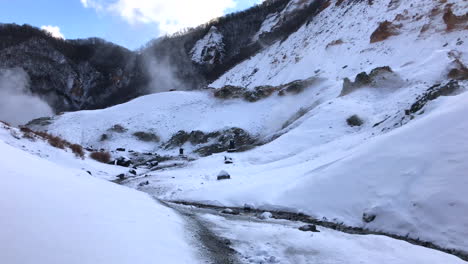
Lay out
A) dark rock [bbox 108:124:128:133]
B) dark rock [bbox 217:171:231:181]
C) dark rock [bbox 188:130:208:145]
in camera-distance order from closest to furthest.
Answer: dark rock [bbox 217:171:231:181] < dark rock [bbox 188:130:208:145] < dark rock [bbox 108:124:128:133]

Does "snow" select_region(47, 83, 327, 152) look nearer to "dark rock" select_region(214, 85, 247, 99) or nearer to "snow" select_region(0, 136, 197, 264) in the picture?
"dark rock" select_region(214, 85, 247, 99)

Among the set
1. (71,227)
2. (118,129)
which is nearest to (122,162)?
(118,129)

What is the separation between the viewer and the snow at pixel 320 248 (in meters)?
6.83

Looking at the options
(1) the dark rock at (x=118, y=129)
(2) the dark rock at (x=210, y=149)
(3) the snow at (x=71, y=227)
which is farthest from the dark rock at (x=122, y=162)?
(3) the snow at (x=71, y=227)

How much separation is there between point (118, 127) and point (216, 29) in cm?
6180

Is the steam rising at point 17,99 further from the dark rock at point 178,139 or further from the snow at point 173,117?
the dark rock at point 178,139

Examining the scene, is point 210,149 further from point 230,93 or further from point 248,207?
point 248,207

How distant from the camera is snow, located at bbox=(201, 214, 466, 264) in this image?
683 cm

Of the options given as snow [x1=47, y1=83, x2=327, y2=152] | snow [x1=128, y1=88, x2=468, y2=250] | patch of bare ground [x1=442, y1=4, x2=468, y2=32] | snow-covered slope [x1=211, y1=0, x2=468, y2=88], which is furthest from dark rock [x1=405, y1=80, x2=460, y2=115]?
snow [x1=47, y1=83, x2=327, y2=152]

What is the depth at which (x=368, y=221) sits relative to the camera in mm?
9773

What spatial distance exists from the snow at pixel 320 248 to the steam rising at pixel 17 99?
257 ft

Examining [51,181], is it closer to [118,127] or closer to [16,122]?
[118,127]

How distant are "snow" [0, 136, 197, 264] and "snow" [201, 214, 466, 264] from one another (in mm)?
1622

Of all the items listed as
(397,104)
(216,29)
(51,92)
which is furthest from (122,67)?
(397,104)
